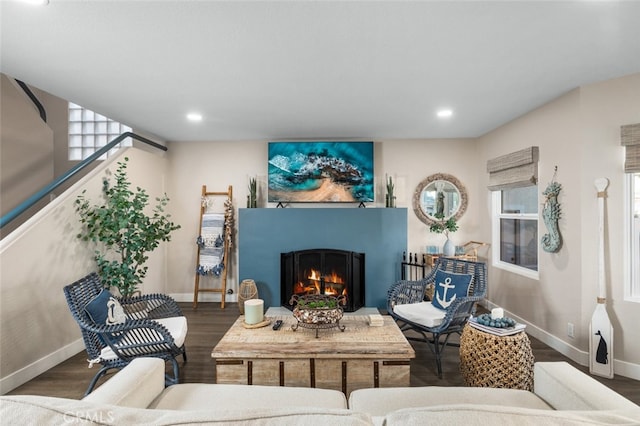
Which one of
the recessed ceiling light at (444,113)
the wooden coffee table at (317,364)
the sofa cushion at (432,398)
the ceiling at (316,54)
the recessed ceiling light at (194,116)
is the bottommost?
the wooden coffee table at (317,364)

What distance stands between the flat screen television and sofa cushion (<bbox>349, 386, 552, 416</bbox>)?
10.4ft

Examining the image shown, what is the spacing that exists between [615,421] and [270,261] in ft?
13.0

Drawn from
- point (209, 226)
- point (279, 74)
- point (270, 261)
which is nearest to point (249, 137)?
point (209, 226)

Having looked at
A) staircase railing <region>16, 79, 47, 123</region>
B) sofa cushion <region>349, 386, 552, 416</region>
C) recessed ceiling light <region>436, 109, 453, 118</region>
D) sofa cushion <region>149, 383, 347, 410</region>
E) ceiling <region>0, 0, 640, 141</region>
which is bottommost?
sofa cushion <region>149, 383, 347, 410</region>

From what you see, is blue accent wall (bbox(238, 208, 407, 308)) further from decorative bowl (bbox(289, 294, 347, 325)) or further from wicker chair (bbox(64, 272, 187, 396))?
wicker chair (bbox(64, 272, 187, 396))

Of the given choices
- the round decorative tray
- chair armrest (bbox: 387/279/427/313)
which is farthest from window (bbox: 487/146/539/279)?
the round decorative tray

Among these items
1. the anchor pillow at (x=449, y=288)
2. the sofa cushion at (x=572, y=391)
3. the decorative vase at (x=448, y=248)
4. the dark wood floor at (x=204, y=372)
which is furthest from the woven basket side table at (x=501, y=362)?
the decorative vase at (x=448, y=248)

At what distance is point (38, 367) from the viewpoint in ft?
8.59

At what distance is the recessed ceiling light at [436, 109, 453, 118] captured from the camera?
3357 mm

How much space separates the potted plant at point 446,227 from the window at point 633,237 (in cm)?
179

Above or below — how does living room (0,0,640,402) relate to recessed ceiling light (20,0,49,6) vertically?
below

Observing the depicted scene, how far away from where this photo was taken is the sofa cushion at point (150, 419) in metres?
0.73

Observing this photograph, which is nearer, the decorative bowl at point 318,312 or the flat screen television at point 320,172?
the decorative bowl at point 318,312

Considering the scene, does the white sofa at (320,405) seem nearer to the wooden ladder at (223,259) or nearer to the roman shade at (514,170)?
the roman shade at (514,170)
